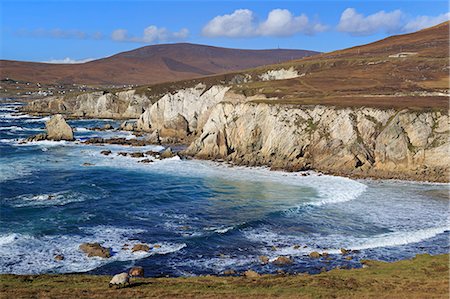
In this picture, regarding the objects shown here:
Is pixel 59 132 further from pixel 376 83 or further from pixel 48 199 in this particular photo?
pixel 376 83

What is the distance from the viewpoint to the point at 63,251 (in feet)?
88.5

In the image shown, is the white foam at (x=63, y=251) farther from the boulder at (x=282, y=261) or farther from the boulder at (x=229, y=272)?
the boulder at (x=282, y=261)

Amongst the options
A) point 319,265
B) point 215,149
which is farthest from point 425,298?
point 215,149

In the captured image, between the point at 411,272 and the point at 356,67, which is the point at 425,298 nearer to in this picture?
the point at 411,272

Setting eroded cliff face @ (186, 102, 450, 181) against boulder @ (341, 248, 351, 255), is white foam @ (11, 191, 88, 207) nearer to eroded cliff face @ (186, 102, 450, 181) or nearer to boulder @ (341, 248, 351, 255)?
boulder @ (341, 248, 351, 255)

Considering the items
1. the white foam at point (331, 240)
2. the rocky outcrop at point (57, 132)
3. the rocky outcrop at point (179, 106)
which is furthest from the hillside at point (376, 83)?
the white foam at point (331, 240)

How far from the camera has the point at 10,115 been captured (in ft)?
376

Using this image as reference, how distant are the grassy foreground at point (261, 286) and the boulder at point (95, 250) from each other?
11.5 ft

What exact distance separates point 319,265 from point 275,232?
604 cm

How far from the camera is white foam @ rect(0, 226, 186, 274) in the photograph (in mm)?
24734

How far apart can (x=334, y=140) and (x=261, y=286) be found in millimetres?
35435

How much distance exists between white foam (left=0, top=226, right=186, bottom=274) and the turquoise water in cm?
6

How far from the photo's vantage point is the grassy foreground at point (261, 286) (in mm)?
19359

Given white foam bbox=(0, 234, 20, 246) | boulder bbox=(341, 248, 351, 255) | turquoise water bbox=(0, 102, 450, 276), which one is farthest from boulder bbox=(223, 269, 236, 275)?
white foam bbox=(0, 234, 20, 246)
